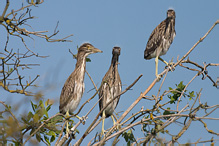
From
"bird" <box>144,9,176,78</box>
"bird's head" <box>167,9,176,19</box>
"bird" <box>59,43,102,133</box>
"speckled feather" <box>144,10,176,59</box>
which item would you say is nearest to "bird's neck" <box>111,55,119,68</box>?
"bird" <box>59,43,102,133</box>

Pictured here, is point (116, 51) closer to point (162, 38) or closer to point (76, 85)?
point (76, 85)

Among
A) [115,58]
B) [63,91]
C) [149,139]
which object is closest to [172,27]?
[115,58]

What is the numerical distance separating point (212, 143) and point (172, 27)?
431 cm

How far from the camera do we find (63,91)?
260 inches

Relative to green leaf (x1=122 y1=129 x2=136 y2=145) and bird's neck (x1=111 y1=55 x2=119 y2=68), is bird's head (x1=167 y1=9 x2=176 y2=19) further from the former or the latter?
green leaf (x1=122 y1=129 x2=136 y2=145)

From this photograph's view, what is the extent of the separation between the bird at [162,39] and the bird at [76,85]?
6.02 ft

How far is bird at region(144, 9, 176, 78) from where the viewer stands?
8.00 metres

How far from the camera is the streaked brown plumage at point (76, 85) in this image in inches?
251

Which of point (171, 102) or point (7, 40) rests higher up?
point (7, 40)

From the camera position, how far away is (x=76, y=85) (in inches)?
251

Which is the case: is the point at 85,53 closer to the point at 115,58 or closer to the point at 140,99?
the point at 115,58

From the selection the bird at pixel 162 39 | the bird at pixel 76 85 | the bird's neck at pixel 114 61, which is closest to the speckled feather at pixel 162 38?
the bird at pixel 162 39

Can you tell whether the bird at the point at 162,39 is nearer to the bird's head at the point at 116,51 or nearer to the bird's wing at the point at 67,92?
the bird's head at the point at 116,51

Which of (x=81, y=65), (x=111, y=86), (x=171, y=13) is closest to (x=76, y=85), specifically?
(x=81, y=65)
